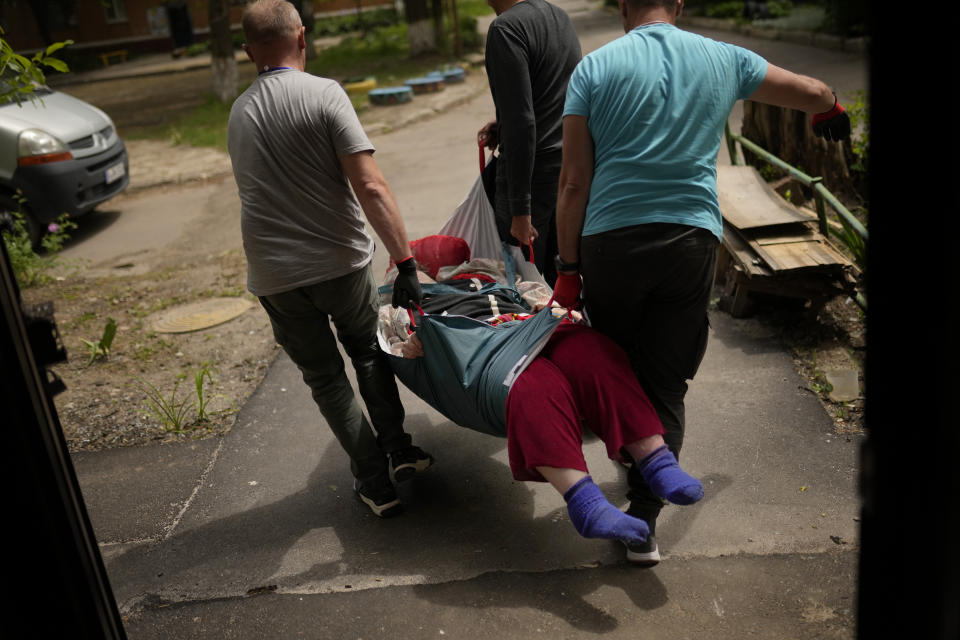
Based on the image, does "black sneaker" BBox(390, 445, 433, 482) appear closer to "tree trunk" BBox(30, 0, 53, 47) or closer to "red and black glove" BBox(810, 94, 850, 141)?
"red and black glove" BBox(810, 94, 850, 141)

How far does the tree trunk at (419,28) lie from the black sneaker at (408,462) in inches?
673

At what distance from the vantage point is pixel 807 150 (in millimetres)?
6227

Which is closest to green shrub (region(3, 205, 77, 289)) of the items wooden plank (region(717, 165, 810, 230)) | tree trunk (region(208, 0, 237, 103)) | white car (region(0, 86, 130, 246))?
white car (region(0, 86, 130, 246))

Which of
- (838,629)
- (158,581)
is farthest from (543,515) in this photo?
(158,581)

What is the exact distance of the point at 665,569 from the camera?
304cm

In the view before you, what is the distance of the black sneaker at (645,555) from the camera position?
3043 mm

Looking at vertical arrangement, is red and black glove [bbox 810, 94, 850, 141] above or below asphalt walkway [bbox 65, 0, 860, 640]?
above

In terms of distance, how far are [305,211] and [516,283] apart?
112 cm

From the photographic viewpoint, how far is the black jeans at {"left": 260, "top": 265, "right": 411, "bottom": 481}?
335cm

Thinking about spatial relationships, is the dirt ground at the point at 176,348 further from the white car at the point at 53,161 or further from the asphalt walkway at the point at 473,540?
the white car at the point at 53,161

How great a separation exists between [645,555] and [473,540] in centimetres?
70

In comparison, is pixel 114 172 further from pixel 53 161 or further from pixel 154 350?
pixel 154 350

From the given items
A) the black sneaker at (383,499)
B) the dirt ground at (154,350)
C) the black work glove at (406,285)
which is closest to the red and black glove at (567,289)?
the black work glove at (406,285)

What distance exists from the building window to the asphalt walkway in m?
33.9
